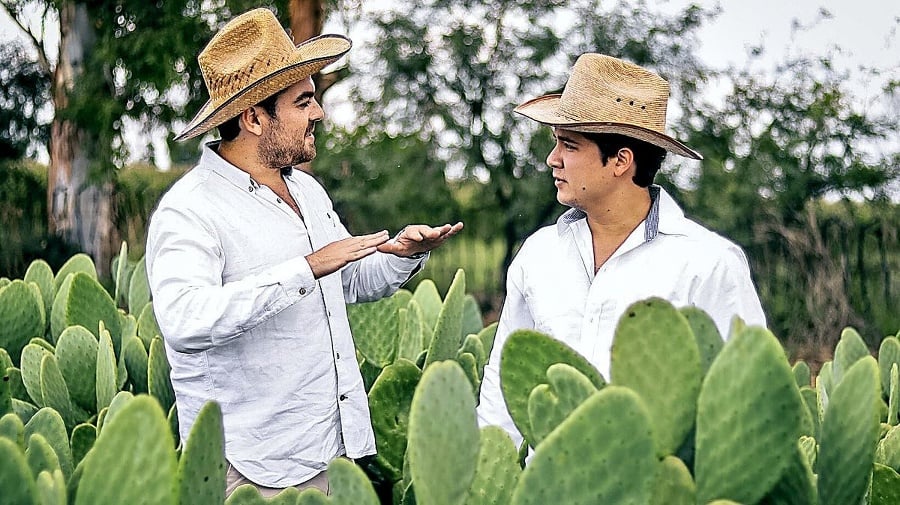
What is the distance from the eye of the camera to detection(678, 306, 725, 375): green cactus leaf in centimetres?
174

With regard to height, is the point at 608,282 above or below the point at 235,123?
below

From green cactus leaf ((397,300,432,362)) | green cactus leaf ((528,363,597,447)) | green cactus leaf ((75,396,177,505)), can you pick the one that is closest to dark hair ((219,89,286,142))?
green cactus leaf ((397,300,432,362))

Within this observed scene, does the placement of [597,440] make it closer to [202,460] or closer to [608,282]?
[202,460]

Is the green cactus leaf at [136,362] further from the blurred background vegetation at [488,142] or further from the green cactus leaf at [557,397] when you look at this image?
the blurred background vegetation at [488,142]

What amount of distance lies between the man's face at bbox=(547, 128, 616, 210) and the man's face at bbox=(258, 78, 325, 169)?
1.84 ft

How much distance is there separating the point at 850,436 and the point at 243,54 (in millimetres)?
1690

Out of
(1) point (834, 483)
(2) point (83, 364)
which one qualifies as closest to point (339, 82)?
(2) point (83, 364)

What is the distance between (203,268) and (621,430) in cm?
131

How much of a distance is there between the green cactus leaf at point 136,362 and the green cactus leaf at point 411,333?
76 centimetres

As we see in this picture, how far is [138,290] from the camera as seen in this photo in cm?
412

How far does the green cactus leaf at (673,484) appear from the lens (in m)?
1.46

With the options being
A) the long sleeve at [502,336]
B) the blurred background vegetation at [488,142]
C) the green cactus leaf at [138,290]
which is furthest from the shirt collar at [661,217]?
the blurred background vegetation at [488,142]

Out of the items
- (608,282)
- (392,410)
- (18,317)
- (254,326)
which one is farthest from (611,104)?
(18,317)

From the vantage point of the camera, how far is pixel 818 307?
348 inches
